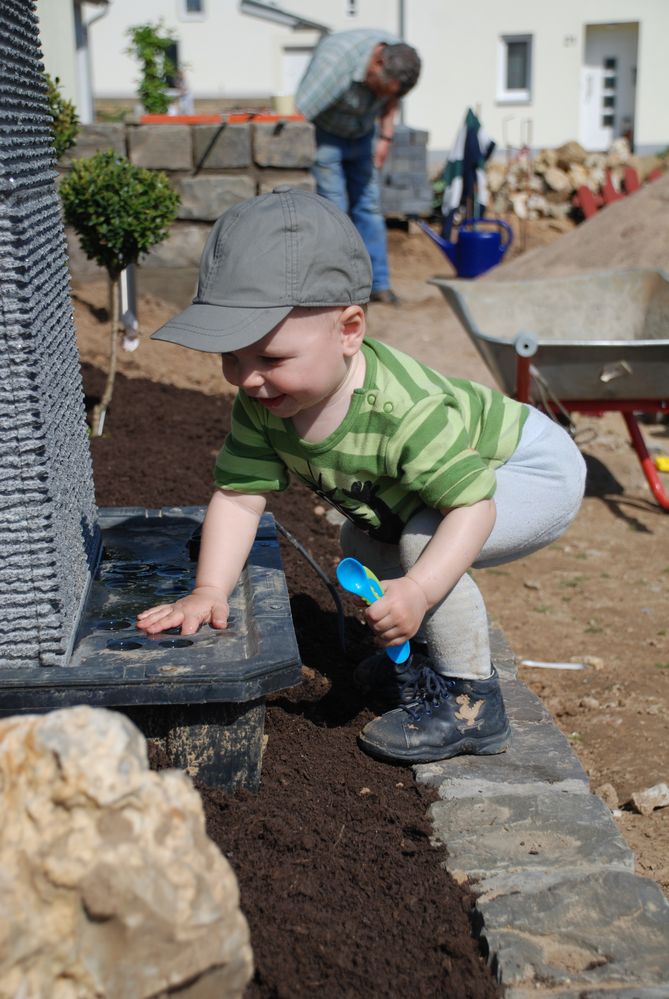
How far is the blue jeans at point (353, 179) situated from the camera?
28.2 feet

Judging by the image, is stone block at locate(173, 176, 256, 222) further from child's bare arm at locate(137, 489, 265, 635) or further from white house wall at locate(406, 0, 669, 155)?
white house wall at locate(406, 0, 669, 155)

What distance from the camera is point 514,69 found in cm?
2428

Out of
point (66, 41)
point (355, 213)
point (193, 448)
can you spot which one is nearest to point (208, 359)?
point (193, 448)

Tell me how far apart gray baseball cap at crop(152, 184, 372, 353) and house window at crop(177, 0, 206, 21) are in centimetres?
2621

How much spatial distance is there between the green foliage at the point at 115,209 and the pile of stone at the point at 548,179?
13603mm

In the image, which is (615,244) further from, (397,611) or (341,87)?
(397,611)

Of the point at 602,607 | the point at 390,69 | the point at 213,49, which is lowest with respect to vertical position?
the point at 602,607

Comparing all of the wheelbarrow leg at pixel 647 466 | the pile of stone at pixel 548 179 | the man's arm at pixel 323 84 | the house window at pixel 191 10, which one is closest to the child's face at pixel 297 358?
the wheelbarrow leg at pixel 647 466

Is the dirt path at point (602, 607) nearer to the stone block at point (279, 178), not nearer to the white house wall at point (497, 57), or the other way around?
the stone block at point (279, 178)

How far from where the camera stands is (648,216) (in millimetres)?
9281

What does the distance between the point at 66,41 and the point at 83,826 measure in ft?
40.3

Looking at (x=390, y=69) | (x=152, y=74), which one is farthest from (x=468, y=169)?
(x=390, y=69)

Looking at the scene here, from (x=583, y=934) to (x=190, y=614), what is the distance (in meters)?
Result: 1.02

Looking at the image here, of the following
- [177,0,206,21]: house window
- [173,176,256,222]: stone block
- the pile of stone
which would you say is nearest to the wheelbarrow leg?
[173,176,256,222]: stone block
